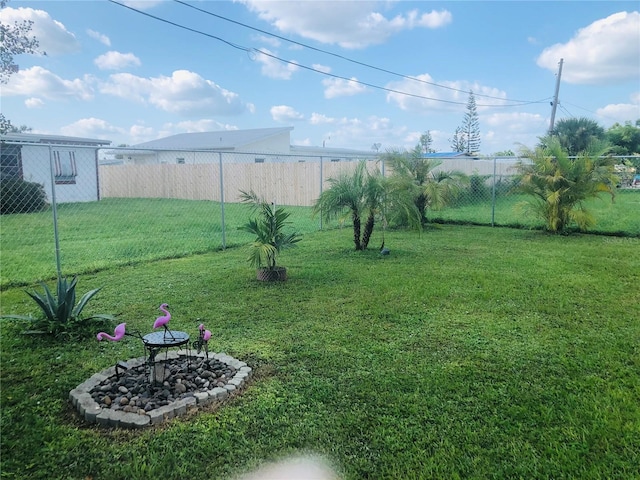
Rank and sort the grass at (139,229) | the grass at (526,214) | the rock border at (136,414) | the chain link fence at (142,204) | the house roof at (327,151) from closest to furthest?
the rock border at (136,414) → the grass at (139,229) → the chain link fence at (142,204) → the grass at (526,214) → the house roof at (327,151)

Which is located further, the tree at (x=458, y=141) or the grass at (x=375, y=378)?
the tree at (x=458, y=141)

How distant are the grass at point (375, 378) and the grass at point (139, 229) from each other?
3.46 ft

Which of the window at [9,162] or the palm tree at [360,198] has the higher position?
the window at [9,162]

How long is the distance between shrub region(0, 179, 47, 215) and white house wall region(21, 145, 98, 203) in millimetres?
2615

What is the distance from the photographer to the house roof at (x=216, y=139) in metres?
21.3

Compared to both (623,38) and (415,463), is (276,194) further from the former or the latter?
(415,463)

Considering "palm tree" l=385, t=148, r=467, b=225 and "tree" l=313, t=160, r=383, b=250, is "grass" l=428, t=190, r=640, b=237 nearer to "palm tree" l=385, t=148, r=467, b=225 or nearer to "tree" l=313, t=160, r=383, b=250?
"palm tree" l=385, t=148, r=467, b=225

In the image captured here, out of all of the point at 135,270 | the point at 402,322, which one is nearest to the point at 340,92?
the point at 135,270

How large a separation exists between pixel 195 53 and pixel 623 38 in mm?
10234

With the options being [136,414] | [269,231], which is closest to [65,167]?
[269,231]

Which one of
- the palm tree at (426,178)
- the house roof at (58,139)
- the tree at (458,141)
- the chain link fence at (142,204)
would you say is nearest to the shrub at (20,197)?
the chain link fence at (142,204)

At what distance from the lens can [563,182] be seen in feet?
28.0

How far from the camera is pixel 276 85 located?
1434 cm

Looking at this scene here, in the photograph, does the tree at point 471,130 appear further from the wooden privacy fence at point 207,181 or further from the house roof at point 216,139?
the wooden privacy fence at point 207,181
